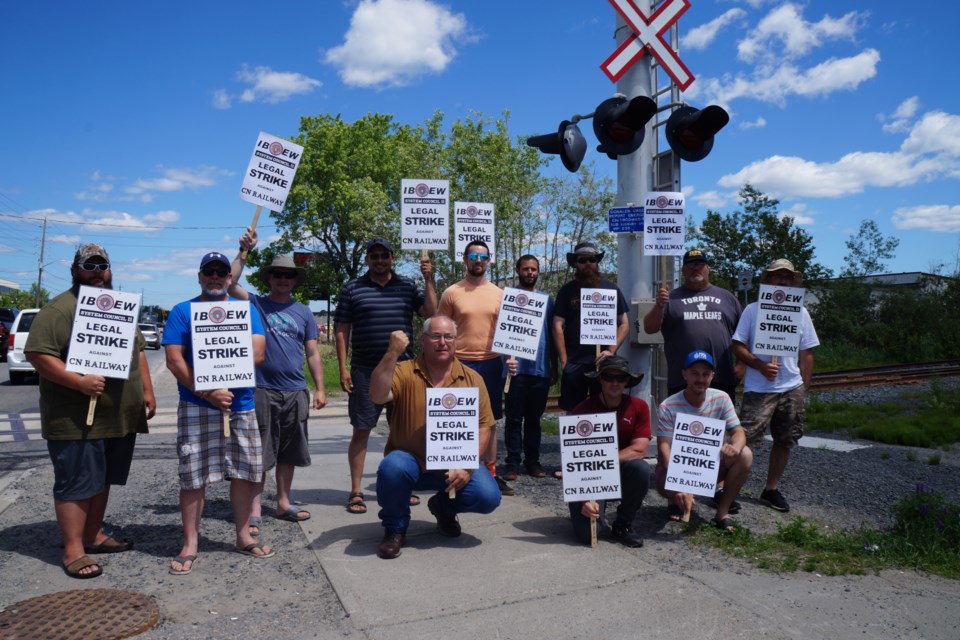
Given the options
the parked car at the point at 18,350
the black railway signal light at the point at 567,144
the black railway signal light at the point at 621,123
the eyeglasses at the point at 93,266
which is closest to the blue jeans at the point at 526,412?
the black railway signal light at the point at 567,144

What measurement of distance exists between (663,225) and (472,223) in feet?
6.00

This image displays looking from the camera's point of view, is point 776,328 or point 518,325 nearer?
point 776,328

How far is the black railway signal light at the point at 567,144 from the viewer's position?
673 centimetres

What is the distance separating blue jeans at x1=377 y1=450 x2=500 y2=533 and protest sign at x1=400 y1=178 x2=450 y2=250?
100 inches

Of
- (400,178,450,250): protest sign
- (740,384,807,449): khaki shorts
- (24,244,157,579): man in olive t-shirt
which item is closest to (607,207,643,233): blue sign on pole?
(400,178,450,250): protest sign

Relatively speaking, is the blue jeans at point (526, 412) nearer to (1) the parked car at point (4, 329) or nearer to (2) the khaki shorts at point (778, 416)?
(2) the khaki shorts at point (778, 416)

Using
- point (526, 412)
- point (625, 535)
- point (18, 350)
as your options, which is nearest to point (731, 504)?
point (625, 535)

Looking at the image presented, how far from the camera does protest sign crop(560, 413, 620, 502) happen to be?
4.71 m

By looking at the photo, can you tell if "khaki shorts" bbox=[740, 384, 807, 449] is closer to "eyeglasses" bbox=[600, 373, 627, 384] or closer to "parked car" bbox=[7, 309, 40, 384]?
"eyeglasses" bbox=[600, 373, 627, 384]

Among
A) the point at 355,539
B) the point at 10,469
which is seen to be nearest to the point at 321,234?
the point at 10,469

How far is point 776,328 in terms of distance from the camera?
18.1 ft

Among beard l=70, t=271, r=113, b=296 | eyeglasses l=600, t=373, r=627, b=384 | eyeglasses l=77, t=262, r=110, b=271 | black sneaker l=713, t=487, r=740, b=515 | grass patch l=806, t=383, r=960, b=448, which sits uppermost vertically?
eyeglasses l=77, t=262, r=110, b=271

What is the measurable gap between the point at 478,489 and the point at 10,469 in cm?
577

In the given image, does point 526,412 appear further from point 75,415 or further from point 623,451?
point 75,415
